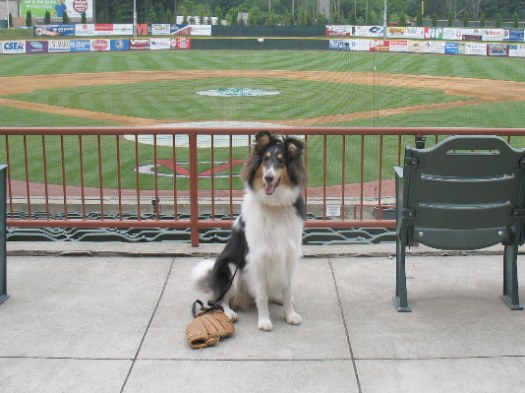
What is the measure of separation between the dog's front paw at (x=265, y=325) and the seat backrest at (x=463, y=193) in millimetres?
1194

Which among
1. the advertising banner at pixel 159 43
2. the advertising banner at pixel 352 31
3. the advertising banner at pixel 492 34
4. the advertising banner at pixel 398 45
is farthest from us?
the advertising banner at pixel 159 43

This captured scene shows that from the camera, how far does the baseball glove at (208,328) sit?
179 inches

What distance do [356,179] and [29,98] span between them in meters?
24.0

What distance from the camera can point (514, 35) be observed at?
52.0 metres

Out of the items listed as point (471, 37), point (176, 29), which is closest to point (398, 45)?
point (471, 37)

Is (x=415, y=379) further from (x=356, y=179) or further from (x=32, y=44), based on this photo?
(x=32, y=44)

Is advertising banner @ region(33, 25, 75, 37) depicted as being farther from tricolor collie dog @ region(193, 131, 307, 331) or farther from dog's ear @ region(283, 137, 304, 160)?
dog's ear @ region(283, 137, 304, 160)

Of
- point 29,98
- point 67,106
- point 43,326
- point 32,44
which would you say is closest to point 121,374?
point 43,326

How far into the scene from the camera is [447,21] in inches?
1928

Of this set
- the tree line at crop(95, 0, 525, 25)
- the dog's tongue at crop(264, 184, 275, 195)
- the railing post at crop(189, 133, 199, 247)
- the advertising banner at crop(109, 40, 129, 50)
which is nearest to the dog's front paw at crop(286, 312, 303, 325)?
the dog's tongue at crop(264, 184, 275, 195)

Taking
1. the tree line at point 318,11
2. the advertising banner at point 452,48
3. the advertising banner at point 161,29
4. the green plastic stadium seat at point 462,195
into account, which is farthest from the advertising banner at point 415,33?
the green plastic stadium seat at point 462,195

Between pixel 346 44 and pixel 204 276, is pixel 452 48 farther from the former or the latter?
pixel 204 276

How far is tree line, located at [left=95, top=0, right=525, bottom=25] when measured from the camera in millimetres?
37969

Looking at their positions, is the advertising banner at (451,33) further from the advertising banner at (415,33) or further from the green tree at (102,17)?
the green tree at (102,17)
